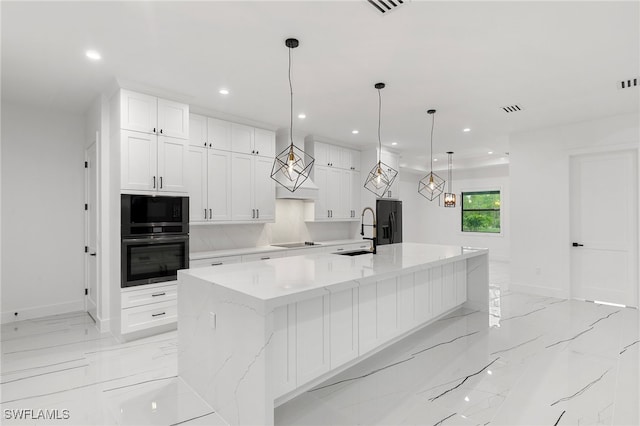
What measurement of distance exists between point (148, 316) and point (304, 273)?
221 cm

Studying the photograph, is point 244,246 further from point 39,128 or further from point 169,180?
point 39,128

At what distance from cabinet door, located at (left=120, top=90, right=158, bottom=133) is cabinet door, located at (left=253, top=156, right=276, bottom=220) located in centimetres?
162

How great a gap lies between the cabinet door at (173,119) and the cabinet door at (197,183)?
1.45 feet

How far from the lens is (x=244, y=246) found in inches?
211

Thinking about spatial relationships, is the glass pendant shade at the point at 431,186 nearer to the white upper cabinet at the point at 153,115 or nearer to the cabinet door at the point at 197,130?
the cabinet door at the point at 197,130

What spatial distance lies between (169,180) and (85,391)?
7.12ft

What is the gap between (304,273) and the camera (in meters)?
2.50

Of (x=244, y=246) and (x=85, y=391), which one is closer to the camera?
(x=85, y=391)

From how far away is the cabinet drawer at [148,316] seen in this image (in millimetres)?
3492

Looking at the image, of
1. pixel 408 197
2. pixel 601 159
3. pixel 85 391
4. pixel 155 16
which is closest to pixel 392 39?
pixel 155 16

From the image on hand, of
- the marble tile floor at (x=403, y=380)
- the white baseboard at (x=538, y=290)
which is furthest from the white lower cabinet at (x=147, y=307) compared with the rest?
the white baseboard at (x=538, y=290)

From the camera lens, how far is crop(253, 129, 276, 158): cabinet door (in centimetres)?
505

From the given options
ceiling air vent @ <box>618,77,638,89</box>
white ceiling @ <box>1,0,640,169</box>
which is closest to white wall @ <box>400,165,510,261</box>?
white ceiling @ <box>1,0,640,169</box>

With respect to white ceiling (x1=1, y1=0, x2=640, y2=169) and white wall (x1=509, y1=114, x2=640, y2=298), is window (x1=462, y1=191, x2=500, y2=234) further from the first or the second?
white ceiling (x1=1, y1=0, x2=640, y2=169)
